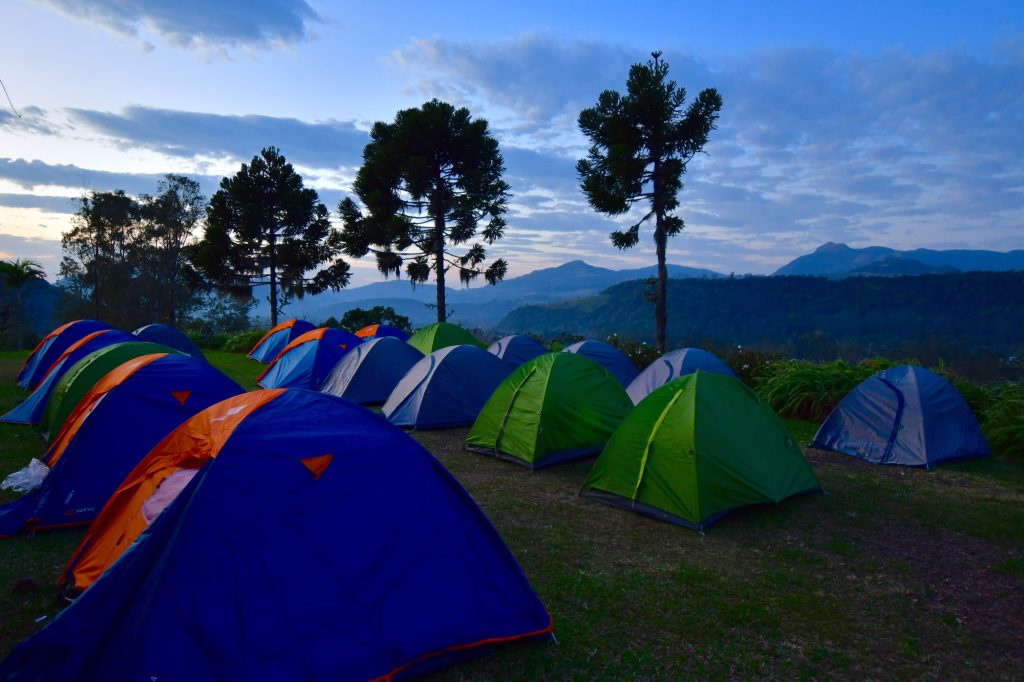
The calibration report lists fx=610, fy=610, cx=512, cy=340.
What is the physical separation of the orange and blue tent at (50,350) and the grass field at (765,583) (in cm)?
927

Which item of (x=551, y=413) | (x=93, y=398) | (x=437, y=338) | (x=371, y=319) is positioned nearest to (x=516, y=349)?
(x=437, y=338)

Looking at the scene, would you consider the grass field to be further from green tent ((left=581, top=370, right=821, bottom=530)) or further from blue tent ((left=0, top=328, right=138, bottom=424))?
blue tent ((left=0, top=328, right=138, bottom=424))

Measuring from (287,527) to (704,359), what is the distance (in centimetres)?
830

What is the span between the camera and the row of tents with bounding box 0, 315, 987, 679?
3275mm

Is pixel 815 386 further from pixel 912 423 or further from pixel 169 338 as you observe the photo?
pixel 169 338

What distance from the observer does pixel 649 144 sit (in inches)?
657

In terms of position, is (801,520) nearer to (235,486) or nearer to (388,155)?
(235,486)

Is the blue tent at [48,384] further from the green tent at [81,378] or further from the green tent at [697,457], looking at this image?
the green tent at [697,457]

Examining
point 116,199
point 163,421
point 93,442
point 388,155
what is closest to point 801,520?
point 163,421

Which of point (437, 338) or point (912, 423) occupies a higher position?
point (437, 338)

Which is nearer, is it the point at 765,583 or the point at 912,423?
the point at 765,583

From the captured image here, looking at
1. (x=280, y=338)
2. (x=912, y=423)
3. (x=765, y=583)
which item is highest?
(x=280, y=338)

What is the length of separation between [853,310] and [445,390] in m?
54.6

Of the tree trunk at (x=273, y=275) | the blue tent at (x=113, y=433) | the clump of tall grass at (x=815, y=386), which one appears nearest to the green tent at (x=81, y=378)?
the blue tent at (x=113, y=433)
